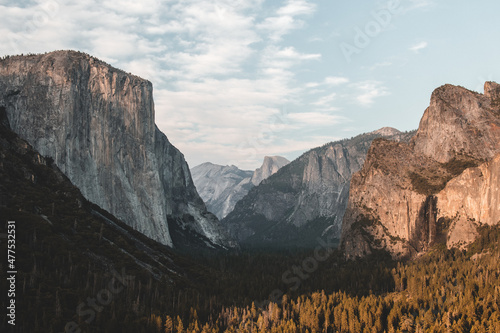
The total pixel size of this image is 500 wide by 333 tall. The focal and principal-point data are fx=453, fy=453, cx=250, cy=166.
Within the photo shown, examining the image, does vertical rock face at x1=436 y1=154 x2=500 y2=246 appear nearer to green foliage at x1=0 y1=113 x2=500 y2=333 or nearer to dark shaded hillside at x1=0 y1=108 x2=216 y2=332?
green foliage at x1=0 y1=113 x2=500 y2=333

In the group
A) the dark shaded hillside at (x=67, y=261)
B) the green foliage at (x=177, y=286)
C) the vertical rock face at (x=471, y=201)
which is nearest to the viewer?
the dark shaded hillside at (x=67, y=261)

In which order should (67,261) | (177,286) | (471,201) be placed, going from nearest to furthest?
→ (67,261) < (177,286) < (471,201)

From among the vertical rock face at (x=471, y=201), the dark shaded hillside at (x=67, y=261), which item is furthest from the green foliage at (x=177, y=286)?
the vertical rock face at (x=471, y=201)

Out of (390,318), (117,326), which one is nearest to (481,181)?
(390,318)

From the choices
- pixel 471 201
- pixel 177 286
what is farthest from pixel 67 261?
pixel 471 201

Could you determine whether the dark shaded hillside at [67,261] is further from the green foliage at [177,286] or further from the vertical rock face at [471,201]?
the vertical rock face at [471,201]

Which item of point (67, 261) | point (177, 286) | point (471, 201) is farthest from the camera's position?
point (471, 201)

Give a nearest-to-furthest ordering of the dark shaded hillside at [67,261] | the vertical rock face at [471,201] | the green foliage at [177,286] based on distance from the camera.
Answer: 1. the dark shaded hillside at [67,261]
2. the green foliage at [177,286]
3. the vertical rock face at [471,201]

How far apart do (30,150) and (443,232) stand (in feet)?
533

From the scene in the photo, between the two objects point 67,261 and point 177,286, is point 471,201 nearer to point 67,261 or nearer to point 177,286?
point 177,286

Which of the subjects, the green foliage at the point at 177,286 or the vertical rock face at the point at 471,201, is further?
the vertical rock face at the point at 471,201

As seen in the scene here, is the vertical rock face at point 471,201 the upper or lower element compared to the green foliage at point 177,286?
upper

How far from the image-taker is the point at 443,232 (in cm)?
18900

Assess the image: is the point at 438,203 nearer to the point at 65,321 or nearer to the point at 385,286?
the point at 385,286
